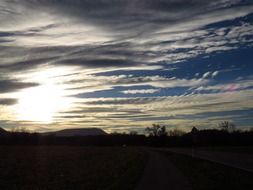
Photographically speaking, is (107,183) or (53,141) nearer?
(107,183)

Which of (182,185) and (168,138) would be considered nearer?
(182,185)

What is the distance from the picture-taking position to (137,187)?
18.0 meters

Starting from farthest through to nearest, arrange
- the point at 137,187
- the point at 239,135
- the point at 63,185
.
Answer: the point at 239,135 → the point at 63,185 → the point at 137,187

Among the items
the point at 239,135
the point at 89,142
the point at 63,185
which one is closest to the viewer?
the point at 63,185

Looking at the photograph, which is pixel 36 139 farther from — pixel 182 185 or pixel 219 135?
pixel 182 185

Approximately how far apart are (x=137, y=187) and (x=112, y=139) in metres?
162

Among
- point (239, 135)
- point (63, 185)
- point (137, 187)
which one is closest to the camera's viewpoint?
point (137, 187)

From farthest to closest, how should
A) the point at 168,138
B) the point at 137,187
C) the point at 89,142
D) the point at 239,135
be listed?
the point at 89,142 → the point at 168,138 → the point at 239,135 → the point at 137,187

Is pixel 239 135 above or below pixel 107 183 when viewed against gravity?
above

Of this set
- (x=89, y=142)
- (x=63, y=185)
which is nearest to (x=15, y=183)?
(x=63, y=185)

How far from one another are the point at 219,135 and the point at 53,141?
61.8 meters

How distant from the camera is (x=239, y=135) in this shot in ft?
447

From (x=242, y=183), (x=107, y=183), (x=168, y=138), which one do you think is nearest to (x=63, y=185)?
(x=107, y=183)

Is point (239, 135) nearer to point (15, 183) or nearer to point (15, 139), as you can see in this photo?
point (15, 139)
